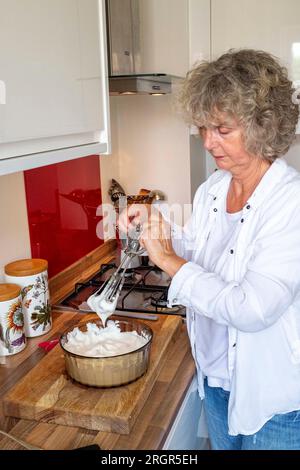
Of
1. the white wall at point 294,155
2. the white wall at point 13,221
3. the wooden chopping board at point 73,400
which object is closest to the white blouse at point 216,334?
the wooden chopping board at point 73,400

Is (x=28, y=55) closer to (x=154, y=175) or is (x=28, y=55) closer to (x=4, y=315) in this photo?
(x=4, y=315)

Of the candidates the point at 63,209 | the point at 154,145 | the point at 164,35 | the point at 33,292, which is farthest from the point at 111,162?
the point at 33,292

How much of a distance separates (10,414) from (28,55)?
2.36 feet

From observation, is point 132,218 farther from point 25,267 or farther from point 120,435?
point 120,435

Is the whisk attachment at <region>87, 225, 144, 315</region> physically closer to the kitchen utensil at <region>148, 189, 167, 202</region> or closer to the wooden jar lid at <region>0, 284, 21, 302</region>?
the wooden jar lid at <region>0, 284, 21, 302</region>

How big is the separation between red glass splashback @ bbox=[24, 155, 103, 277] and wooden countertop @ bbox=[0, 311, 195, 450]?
1.47ft

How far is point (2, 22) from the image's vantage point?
77 cm

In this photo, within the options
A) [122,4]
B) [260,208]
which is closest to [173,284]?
[260,208]

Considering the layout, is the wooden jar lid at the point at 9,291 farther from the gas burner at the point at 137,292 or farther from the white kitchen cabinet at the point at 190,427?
the white kitchen cabinet at the point at 190,427

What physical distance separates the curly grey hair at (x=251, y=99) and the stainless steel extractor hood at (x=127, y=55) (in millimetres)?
327

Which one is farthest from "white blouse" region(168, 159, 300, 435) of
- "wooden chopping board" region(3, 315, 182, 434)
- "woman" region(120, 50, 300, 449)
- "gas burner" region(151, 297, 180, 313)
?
"gas burner" region(151, 297, 180, 313)

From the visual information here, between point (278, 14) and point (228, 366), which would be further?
point (278, 14)

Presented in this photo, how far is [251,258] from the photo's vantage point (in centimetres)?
98

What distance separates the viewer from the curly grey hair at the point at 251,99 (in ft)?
3.23
